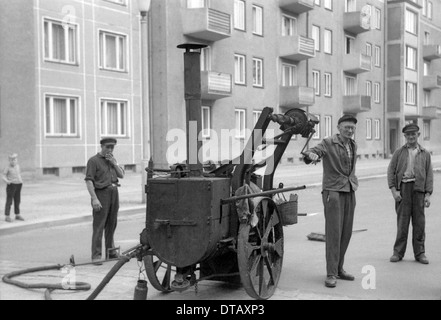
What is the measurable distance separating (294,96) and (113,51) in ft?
41.5

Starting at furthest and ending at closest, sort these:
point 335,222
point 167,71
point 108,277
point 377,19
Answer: point 377,19
point 167,71
point 335,222
point 108,277

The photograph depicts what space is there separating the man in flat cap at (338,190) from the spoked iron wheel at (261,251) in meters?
0.62

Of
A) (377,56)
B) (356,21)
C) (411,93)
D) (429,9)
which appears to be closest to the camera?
(356,21)

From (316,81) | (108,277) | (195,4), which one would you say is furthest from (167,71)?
(108,277)

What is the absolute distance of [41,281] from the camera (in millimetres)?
7285

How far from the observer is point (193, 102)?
19.4ft

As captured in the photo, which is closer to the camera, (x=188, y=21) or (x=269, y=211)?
(x=269, y=211)

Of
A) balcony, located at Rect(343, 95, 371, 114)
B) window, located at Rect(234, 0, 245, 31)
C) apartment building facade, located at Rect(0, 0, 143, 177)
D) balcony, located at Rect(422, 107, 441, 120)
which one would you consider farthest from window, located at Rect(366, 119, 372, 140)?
apartment building facade, located at Rect(0, 0, 143, 177)

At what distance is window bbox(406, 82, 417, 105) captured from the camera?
169 ft

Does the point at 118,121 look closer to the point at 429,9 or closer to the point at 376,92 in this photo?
the point at 376,92

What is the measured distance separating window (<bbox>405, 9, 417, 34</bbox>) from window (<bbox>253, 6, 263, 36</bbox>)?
66.6 ft

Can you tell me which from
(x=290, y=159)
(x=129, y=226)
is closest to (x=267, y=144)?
(x=129, y=226)
